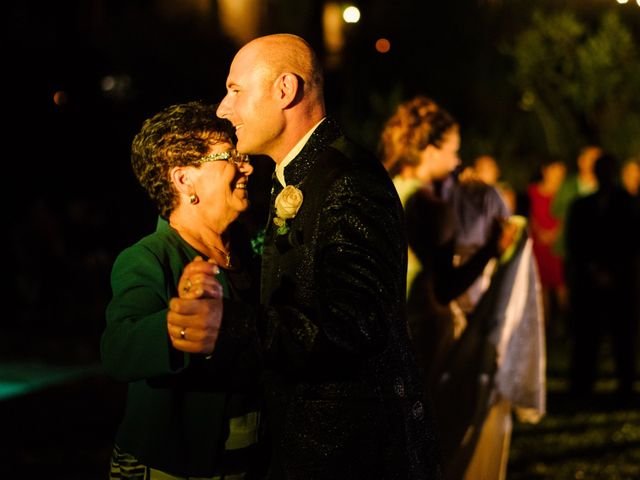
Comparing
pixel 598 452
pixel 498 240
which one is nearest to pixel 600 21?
pixel 598 452

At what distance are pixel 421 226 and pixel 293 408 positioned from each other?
8.37 ft

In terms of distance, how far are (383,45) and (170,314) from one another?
19.0 metres

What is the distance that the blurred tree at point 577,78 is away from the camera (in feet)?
65.8

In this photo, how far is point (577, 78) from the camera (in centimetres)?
2078

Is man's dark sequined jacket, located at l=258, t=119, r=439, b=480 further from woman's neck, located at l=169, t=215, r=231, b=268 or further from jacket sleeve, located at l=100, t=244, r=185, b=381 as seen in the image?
woman's neck, located at l=169, t=215, r=231, b=268

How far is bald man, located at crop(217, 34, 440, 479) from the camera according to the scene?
8.23 ft

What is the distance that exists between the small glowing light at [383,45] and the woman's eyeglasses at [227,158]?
17.8 m

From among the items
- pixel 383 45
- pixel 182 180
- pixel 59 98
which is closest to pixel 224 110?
pixel 182 180

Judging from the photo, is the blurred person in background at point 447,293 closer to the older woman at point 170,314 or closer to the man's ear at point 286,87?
the older woman at point 170,314

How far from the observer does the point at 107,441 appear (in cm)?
844

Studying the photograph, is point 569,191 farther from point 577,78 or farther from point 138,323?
point 138,323

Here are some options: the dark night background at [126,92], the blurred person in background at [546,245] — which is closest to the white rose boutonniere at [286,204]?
the blurred person in background at [546,245]

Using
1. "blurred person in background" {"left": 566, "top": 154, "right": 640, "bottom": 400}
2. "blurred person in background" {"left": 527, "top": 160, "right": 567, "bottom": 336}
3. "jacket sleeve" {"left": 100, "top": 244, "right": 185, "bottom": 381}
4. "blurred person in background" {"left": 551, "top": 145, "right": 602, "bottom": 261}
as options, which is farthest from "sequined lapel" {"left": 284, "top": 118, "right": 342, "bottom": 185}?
"blurred person in background" {"left": 527, "top": 160, "right": 567, "bottom": 336}

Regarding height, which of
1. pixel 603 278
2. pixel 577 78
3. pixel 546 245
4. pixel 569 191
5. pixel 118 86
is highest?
pixel 118 86
